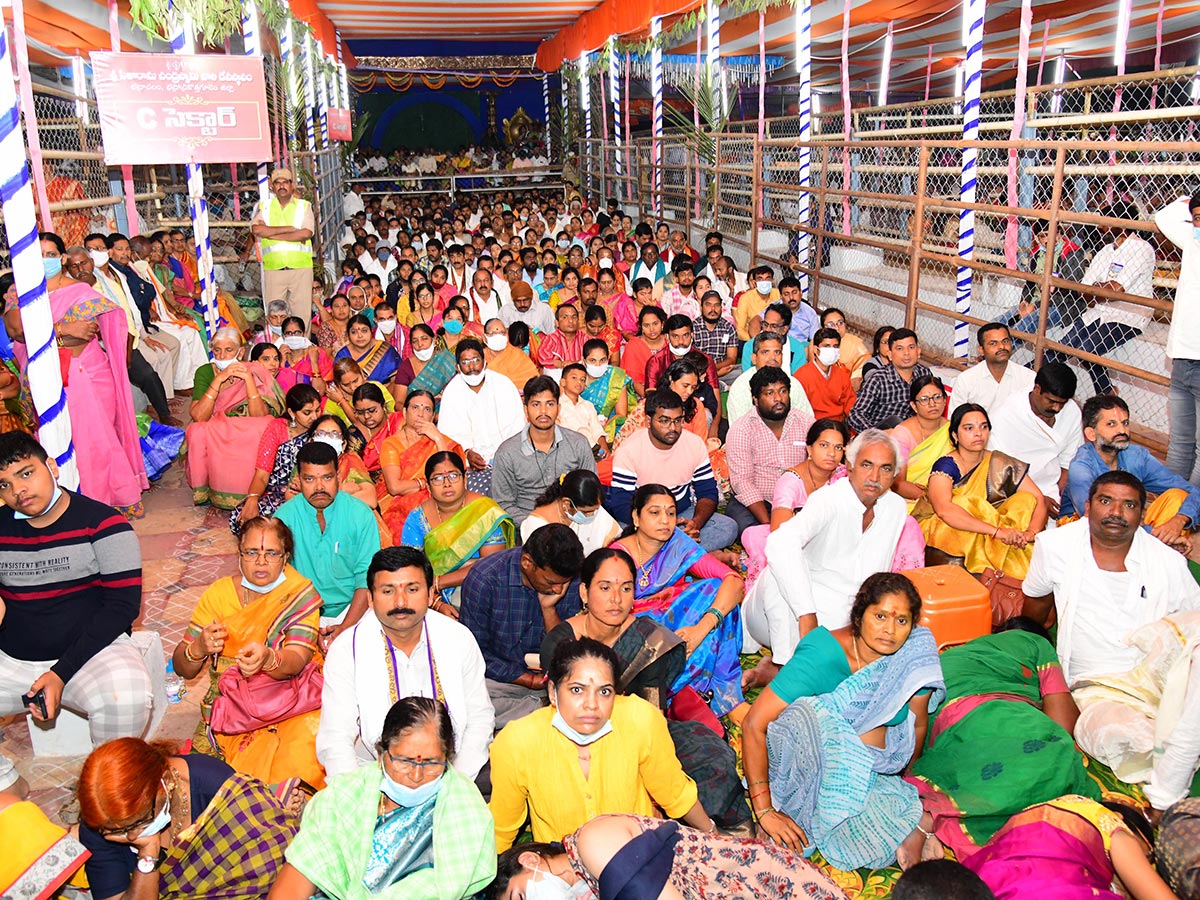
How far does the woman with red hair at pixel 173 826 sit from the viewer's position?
2.39m

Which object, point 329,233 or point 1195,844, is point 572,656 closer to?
point 1195,844

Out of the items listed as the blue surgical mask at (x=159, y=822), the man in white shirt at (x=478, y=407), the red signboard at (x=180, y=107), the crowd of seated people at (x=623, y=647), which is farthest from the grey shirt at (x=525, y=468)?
the red signboard at (x=180, y=107)

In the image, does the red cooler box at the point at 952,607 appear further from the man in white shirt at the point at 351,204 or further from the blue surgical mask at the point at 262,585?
the man in white shirt at the point at 351,204

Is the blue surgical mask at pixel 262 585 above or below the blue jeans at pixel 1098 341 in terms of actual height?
below

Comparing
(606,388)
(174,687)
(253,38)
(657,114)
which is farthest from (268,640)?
(657,114)

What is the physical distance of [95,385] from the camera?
5.34 m

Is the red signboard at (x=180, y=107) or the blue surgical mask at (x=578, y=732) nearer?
the blue surgical mask at (x=578, y=732)

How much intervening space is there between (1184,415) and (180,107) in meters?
6.47

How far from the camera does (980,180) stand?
984 centimetres

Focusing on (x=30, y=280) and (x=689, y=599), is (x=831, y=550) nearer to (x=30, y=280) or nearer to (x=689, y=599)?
(x=689, y=599)

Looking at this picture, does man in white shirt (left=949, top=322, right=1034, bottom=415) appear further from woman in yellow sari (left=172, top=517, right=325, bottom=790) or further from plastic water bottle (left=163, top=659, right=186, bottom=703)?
plastic water bottle (left=163, top=659, right=186, bottom=703)

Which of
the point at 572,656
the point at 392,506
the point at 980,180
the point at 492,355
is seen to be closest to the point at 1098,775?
the point at 572,656

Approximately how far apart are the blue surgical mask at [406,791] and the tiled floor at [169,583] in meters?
1.61

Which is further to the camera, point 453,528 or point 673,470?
point 673,470
